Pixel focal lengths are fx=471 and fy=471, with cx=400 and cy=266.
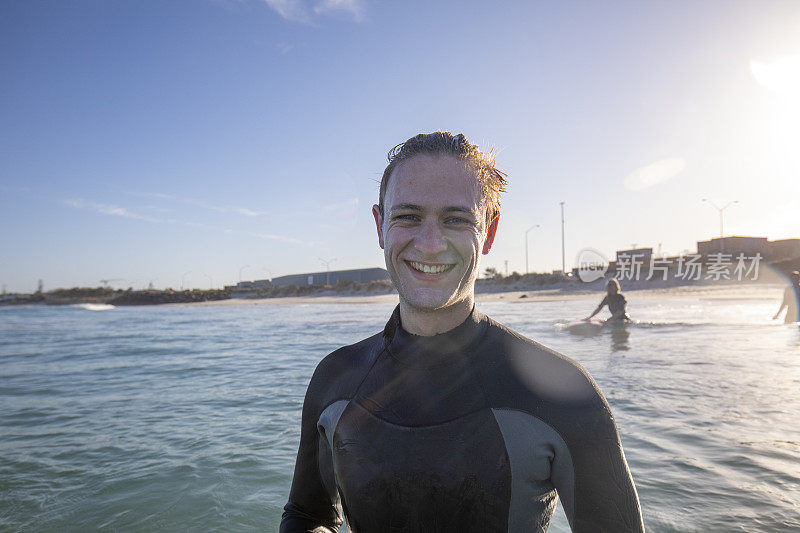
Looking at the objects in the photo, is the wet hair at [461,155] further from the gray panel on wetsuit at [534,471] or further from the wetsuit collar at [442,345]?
the gray panel on wetsuit at [534,471]

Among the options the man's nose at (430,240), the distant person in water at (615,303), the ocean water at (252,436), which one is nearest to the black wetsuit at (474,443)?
the man's nose at (430,240)

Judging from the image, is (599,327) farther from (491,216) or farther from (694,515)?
(491,216)

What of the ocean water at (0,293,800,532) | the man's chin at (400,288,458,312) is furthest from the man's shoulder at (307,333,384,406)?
the ocean water at (0,293,800,532)

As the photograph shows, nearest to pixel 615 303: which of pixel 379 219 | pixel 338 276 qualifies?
pixel 379 219

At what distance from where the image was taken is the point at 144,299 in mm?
69125

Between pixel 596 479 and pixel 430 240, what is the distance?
1.06m

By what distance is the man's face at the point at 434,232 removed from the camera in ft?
6.43

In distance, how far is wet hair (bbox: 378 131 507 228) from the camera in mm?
2053

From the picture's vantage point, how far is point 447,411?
1.85 metres

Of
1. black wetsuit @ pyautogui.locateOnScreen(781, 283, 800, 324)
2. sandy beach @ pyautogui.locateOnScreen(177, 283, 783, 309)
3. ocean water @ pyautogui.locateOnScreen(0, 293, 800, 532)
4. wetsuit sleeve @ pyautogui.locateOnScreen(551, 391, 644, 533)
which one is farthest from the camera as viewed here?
sandy beach @ pyautogui.locateOnScreen(177, 283, 783, 309)

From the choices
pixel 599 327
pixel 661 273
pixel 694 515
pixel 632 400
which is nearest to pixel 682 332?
pixel 599 327

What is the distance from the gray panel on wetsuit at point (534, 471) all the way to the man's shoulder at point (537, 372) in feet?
0.41

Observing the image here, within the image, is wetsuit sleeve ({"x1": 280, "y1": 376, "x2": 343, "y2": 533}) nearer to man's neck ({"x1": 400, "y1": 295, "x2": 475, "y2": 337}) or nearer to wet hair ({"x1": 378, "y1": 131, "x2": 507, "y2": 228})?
man's neck ({"x1": 400, "y1": 295, "x2": 475, "y2": 337})

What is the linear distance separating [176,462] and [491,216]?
15.8ft
